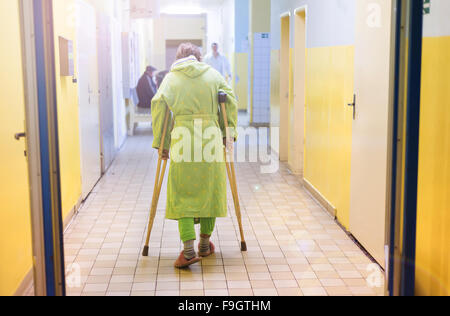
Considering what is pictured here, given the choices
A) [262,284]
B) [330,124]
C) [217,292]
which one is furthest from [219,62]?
[217,292]

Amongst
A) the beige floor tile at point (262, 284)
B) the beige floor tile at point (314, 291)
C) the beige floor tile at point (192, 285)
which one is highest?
the beige floor tile at point (192, 285)

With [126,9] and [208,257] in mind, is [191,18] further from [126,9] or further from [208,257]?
[208,257]

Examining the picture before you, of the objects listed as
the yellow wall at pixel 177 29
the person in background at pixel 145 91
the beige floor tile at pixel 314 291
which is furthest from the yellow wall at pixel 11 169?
the yellow wall at pixel 177 29

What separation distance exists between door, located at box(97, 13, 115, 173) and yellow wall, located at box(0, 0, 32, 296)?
3.51 m

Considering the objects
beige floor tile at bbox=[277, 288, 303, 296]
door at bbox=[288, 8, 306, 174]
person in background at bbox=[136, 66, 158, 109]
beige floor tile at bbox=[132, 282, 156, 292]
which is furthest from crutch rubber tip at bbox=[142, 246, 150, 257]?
person in background at bbox=[136, 66, 158, 109]

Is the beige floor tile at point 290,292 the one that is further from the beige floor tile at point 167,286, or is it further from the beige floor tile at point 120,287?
the beige floor tile at point 120,287

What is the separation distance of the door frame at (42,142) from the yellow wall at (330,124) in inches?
104

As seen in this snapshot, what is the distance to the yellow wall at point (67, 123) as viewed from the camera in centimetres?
450

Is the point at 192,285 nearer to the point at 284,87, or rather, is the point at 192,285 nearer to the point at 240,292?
the point at 240,292

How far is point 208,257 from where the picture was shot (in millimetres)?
3928

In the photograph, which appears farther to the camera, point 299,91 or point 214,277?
point 299,91

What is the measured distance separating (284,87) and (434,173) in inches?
194

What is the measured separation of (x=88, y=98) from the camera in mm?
5793
